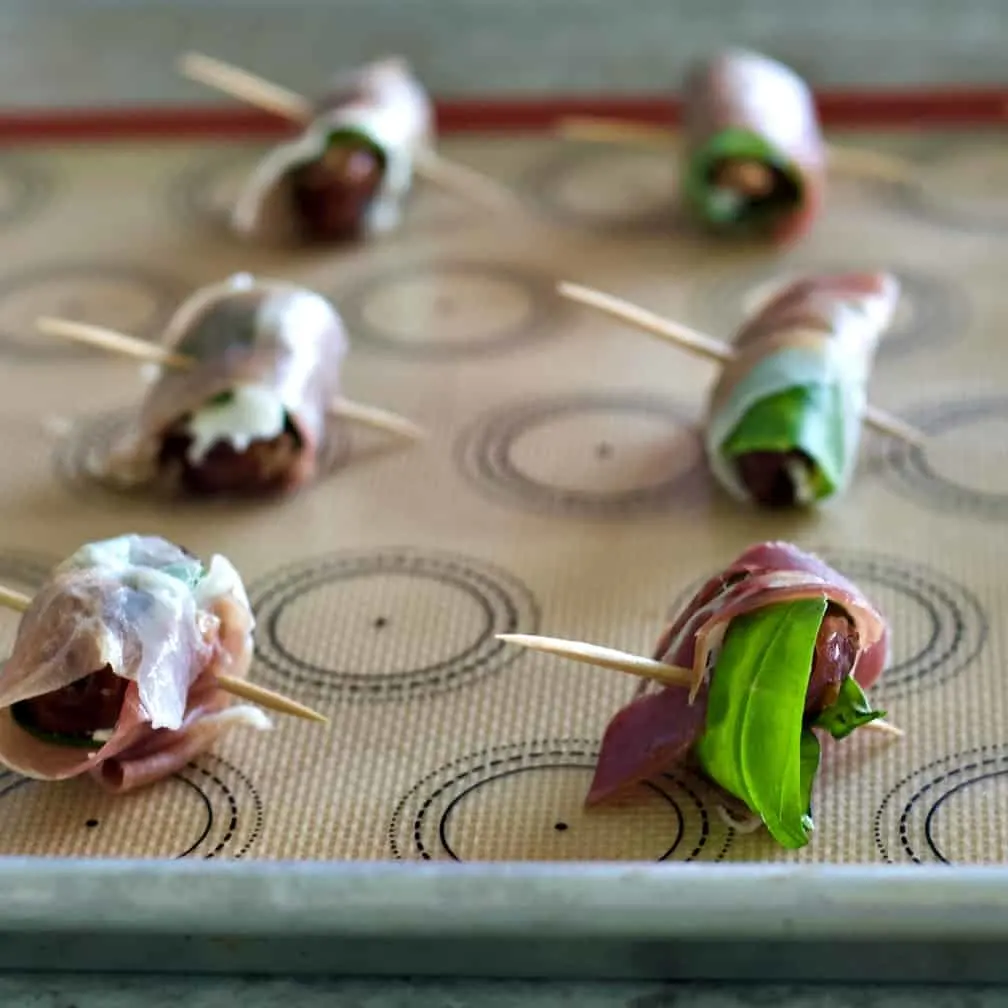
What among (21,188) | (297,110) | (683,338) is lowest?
(21,188)

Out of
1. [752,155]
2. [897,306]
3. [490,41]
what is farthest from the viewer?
[490,41]

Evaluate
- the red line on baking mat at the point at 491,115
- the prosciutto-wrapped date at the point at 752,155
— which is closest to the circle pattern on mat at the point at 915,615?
the prosciutto-wrapped date at the point at 752,155

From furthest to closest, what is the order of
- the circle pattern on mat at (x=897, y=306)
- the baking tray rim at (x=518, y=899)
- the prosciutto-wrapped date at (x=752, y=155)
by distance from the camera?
the prosciutto-wrapped date at (x=752, y=155)
the circle pattern on mat at (x=897, y=306)
the baking tray rim at (x=518, y=899)

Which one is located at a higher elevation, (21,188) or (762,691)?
(762,691)

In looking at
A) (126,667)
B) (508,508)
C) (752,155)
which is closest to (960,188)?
(752,155)

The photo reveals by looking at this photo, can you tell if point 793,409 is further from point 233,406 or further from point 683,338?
point 233,406

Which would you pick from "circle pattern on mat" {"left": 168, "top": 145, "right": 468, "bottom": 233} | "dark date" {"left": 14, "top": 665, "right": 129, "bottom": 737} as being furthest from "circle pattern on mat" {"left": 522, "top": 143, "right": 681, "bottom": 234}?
"dark date" {"left": 14, "top": 665, "right": 129, "bottom": 737}

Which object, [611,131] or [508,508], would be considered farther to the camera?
[611,131]

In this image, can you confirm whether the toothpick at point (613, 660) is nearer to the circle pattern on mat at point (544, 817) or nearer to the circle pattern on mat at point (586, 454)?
the circle pattern on mat at point (544, 817)
